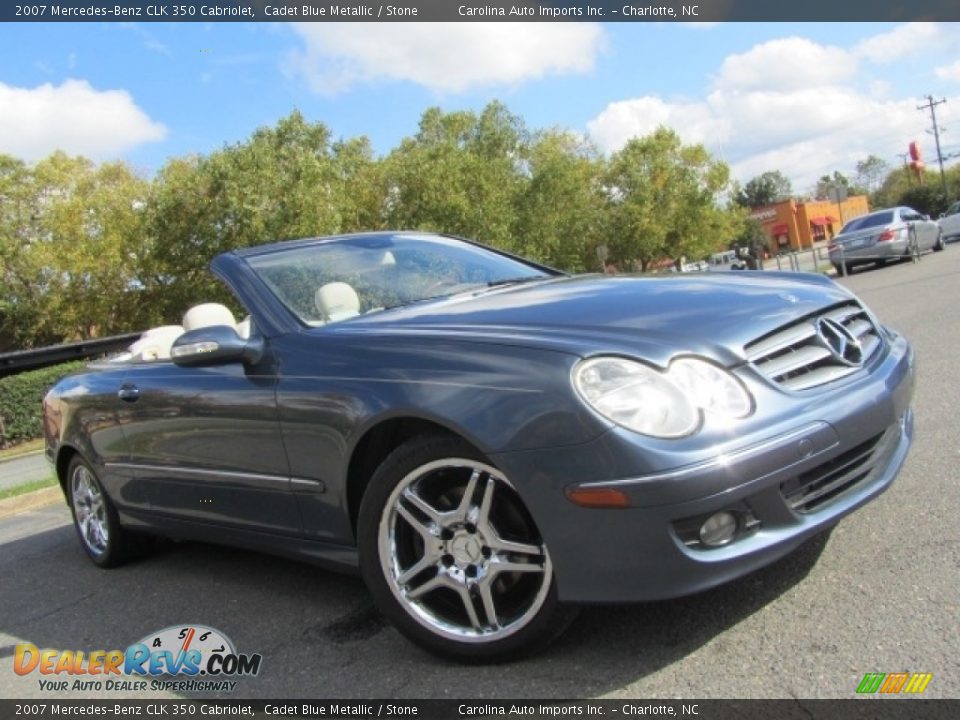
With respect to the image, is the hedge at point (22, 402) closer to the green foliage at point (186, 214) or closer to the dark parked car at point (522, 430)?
the green foliage at point (186, 214)

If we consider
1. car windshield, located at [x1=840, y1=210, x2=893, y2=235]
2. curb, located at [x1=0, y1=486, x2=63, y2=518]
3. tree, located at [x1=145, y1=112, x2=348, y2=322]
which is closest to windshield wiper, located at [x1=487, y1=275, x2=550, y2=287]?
curb, located at [x1=0, y1=486, x2=63, y2=518]

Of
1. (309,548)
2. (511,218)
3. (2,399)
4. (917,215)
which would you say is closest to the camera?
(309,548)

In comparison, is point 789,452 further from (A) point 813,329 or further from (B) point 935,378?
(B) point 935,378

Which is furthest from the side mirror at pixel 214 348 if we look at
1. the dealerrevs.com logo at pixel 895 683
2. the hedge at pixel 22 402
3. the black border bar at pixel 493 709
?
the hedge at pixel 22 402

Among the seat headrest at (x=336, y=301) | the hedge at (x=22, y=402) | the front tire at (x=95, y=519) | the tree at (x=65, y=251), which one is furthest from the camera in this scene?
the tree at (x=65, y=251)

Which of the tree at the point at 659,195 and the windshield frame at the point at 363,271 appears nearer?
the windshield frame at the point at 363,271

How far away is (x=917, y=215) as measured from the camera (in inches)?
945

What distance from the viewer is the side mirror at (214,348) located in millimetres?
3162

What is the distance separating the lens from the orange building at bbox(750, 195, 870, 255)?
8500 cm

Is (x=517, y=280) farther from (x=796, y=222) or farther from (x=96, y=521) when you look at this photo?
(x=796, y=222)

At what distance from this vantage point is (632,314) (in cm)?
281

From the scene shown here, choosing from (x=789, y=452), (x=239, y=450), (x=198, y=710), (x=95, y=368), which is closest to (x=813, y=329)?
(x=789, y=452)

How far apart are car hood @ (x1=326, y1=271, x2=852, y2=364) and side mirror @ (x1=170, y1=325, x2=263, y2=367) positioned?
349mm

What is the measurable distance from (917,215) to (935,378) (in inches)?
808
